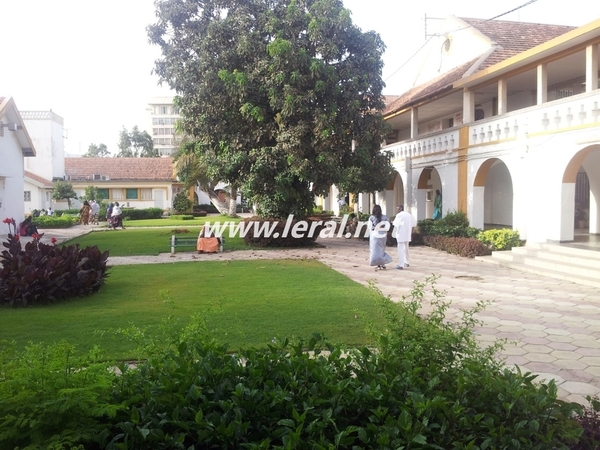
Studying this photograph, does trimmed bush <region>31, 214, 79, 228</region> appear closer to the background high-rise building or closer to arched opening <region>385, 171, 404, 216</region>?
arched opening <region>385, 171, 404, 216</region>

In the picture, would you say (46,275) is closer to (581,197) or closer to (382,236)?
(382,236)

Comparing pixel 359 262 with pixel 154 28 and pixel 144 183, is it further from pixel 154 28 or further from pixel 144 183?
pixel 144 183

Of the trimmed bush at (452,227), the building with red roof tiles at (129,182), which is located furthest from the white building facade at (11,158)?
the building with red roof tiles at (129,182)

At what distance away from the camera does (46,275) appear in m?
8.55

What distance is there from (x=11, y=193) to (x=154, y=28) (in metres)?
11.7

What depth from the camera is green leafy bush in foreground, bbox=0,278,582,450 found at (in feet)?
8.13

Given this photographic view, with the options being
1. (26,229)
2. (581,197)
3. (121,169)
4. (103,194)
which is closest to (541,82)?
(581,197)

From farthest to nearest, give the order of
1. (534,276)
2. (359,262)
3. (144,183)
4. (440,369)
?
(144,183) → (359,262) → (534,276) → (440,369)

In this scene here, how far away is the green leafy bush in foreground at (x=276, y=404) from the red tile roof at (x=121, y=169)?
46.7 metres

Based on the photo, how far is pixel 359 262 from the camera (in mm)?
13945

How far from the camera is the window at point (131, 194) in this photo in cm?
4838

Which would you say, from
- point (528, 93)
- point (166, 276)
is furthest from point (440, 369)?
point (528, 93)

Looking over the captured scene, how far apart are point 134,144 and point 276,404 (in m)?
83.2

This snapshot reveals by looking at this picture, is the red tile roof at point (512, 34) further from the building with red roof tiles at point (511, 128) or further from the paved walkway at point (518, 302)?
the paved walkway at point (518, 302)
